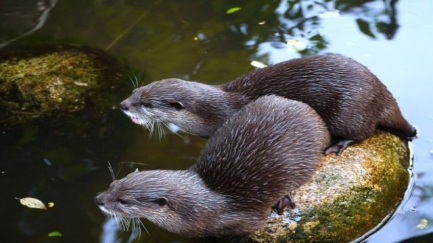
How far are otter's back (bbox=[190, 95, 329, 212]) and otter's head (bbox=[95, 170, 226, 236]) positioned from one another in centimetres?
12

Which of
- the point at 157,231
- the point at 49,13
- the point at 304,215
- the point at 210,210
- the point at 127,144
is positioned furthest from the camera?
the point at 49,13

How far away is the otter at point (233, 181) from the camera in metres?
3.12

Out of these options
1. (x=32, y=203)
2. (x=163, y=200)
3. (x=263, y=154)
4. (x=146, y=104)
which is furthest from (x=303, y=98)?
(x=32, y=203)

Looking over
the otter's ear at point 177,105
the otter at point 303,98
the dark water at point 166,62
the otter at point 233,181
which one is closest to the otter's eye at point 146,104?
the otter at point 303,98

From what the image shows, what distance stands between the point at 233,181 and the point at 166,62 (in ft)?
6.68

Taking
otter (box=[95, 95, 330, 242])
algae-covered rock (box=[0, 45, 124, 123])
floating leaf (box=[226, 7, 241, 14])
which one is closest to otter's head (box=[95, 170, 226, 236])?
otter (box=[95, 95, 330, 242])

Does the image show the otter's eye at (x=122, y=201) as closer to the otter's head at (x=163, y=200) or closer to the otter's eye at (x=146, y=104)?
the otter's head at (x=163, y=200)

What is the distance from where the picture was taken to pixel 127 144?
4.29 m

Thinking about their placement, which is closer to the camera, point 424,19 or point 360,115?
point 360,115

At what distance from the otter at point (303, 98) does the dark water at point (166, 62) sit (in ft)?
1.20

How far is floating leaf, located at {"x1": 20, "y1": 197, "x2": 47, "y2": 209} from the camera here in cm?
383

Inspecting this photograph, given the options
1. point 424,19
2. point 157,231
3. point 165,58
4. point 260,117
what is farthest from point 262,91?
point 424,19

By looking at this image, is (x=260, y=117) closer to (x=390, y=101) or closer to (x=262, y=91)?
(x=262, y=91)

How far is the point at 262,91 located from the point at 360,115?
0.54 meters
